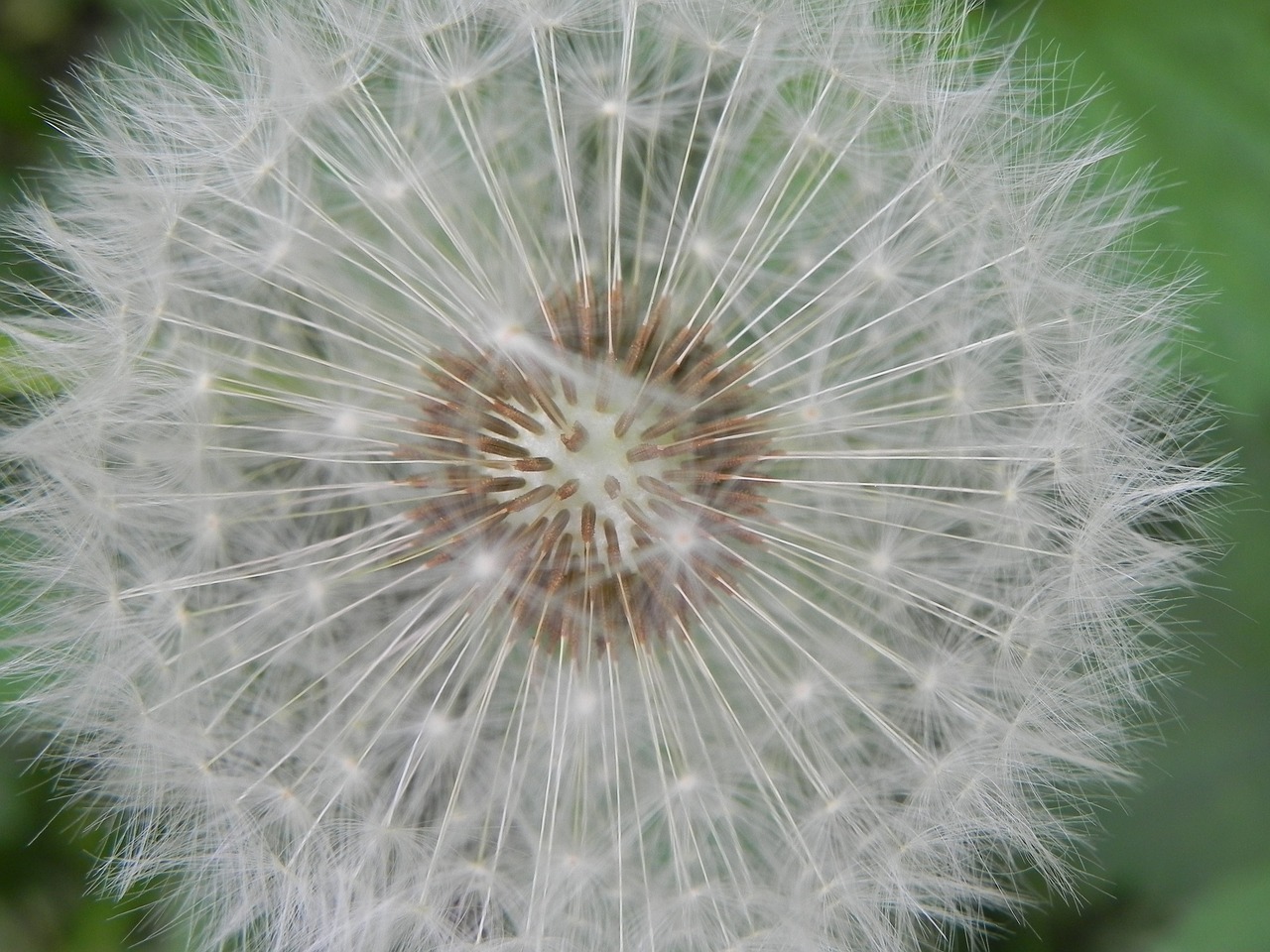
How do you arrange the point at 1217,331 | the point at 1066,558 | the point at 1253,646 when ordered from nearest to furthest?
the point at 1066,558 < the point at 1217,331 < the point at 1253,646

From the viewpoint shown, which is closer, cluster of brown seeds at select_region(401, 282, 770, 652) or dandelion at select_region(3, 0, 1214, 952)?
dandelion at select_region(3, 0, 1214, 952)

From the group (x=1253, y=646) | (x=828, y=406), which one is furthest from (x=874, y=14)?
(x=1253, y=646)

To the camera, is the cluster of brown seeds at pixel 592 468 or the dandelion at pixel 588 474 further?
the cluster of brown seeds at pixel 592 468

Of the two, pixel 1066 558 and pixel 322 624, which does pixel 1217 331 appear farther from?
pixel 322 624
